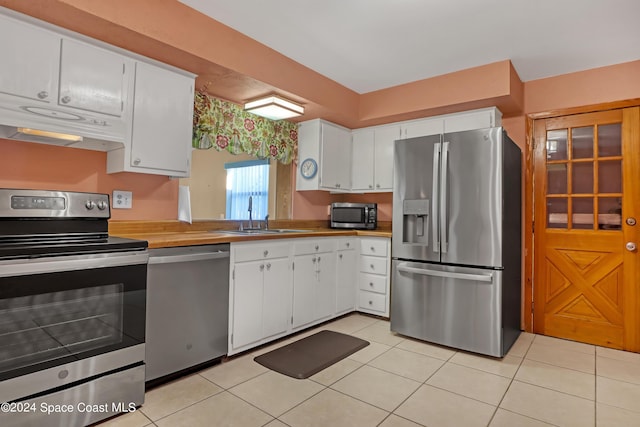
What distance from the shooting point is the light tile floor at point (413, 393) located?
6.30 feet

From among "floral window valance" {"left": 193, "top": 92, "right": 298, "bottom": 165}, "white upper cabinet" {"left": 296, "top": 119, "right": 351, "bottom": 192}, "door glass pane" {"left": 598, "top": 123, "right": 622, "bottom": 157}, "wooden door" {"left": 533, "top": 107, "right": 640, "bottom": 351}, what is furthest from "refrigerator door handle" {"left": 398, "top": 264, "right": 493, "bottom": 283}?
"floral window valance" {"left": 193, "top": 92, "right": 298, "bottom": 165}

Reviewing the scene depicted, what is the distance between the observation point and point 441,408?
2.05m

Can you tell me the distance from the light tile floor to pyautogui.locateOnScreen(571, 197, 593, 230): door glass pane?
1122 millimetres

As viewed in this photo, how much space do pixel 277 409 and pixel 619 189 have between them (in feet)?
11.0

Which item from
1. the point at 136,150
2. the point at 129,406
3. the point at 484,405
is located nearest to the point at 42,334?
the point at 129,406

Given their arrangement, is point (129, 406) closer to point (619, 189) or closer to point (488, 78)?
point (488, 78)

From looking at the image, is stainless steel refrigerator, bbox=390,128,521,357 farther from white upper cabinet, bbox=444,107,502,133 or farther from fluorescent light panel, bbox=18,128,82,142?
fluorescent light panel, bbox=18,128,82,142

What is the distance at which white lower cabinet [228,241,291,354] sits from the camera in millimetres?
2613

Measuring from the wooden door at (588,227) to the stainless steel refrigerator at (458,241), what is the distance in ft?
1.39

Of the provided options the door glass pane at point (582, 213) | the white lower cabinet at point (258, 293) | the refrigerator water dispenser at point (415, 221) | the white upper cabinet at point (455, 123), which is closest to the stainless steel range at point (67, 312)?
the white lower cabinet at point (258, 293)

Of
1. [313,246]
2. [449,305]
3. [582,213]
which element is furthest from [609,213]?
[313,246]

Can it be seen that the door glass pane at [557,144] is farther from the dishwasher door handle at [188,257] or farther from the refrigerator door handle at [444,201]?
the dishwasher door handle at [188,257]

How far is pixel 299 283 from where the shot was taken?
3.15 meters

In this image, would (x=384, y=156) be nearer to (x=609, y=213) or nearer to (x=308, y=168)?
(x=308, y=168)
